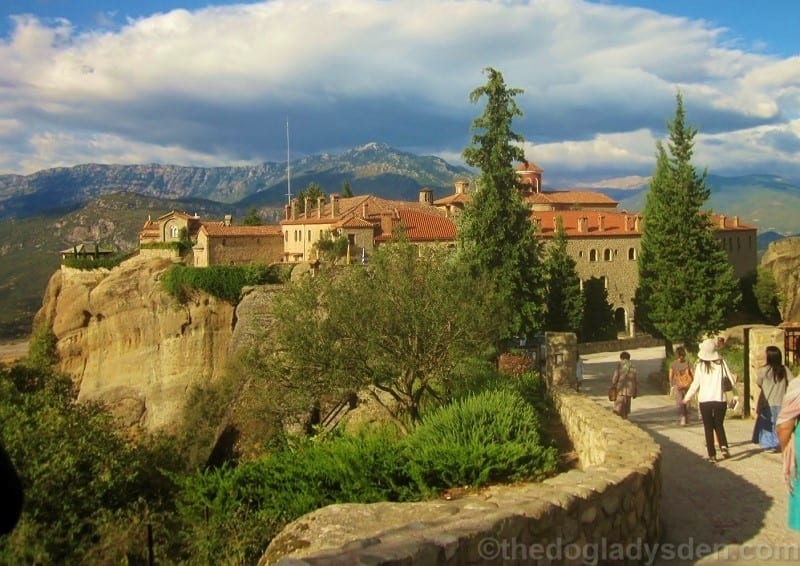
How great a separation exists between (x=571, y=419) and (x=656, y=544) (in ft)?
15.2

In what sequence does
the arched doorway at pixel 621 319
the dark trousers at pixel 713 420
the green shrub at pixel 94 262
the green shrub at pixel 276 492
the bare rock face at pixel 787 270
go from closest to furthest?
the green shrub at pixel 276 492 → the dark trousers at pixel 713 420 → the bare rock face at pixel 787 270 → the green shrub at pixel 94 262 → the arched doorway at pixel 621 319

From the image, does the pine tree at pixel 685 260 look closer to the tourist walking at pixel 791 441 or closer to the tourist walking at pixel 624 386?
the tourist walking at pixel 624 386

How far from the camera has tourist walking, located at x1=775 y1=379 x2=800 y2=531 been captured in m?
5.63

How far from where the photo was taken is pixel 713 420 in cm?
1095

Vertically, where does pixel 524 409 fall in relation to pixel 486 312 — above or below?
below

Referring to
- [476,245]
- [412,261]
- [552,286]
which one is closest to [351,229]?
[552,286]

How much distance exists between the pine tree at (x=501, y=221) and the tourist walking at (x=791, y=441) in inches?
781

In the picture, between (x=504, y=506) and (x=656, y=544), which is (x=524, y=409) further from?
(x=504, y=506)

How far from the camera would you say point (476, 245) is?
2684cm

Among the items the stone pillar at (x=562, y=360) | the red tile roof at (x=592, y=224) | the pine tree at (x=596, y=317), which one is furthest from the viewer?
the red tile roof at (x=592, y=224)

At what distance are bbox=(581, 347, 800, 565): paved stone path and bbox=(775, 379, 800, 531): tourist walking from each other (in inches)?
56.6

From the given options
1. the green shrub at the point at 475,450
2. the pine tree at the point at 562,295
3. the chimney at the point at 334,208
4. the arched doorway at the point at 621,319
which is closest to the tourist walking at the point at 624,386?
the green shrub at the point at 475,450

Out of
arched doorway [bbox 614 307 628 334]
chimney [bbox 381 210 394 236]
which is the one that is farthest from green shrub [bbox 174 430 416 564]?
arched doorway [bbox 614 307 628 334]

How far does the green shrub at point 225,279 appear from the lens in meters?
42.7
